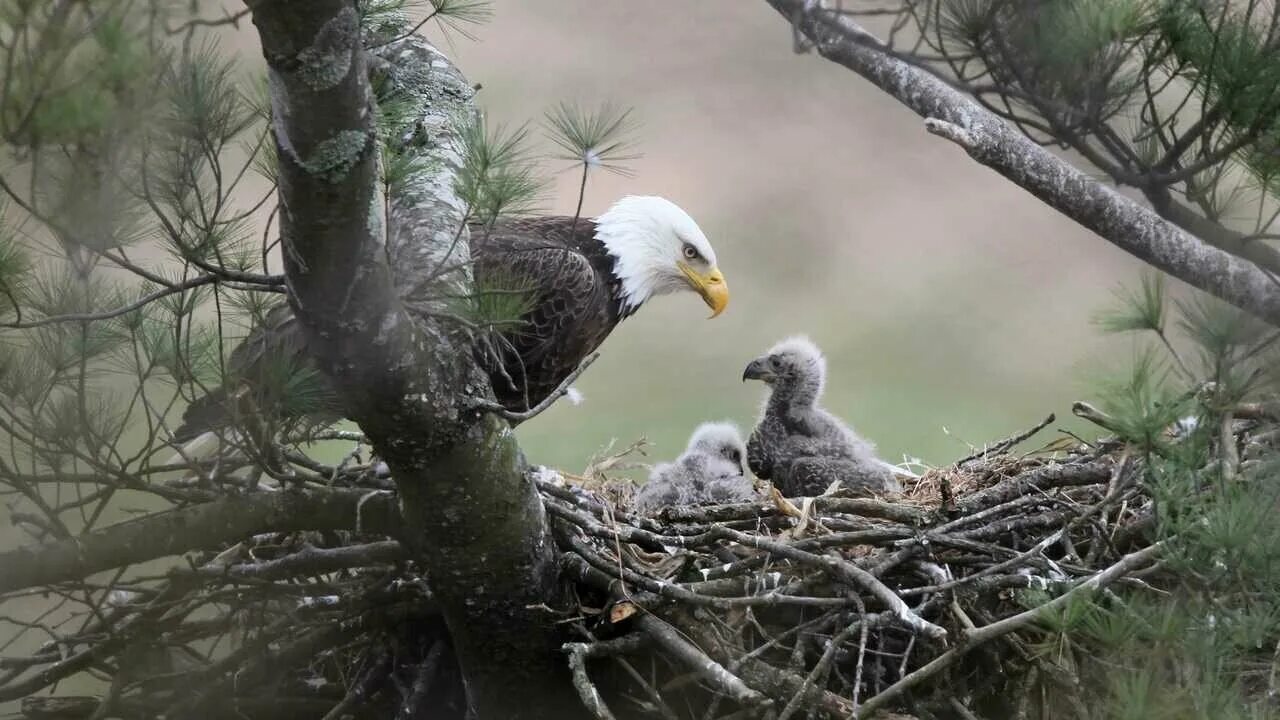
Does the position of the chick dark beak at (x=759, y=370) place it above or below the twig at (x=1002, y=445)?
above

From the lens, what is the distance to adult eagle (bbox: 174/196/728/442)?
3.14 m

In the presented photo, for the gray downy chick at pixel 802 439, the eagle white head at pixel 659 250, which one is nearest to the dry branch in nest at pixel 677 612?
the gray downy chick at pixel 802 439

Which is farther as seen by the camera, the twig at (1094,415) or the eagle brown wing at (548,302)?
the eagle brown wing at (548,302)

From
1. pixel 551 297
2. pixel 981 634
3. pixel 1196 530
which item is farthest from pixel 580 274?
pixel 1196 530

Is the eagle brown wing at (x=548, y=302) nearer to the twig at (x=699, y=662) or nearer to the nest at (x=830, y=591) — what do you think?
the nest at (x=830, y=591)

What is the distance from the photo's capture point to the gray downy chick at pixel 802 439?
133 inches

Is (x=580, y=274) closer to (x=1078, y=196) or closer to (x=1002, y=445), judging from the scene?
(x=1002, y=445)

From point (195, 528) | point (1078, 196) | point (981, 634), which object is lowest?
point (981, 634)

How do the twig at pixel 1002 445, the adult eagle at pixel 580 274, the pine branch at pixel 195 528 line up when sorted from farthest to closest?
the twig at pixel 1002 445 < the adult eagle at pixel 580 274 < the pine branch at pixel 195 528

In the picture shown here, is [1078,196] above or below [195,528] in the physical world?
above

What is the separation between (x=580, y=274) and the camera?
337 centimetres

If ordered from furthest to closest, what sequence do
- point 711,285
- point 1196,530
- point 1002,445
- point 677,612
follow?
point 711,285 → point 1002,445 → point 677,612 → point 1196,530

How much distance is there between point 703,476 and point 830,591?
0.98 m

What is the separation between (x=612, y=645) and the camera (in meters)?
2.38
